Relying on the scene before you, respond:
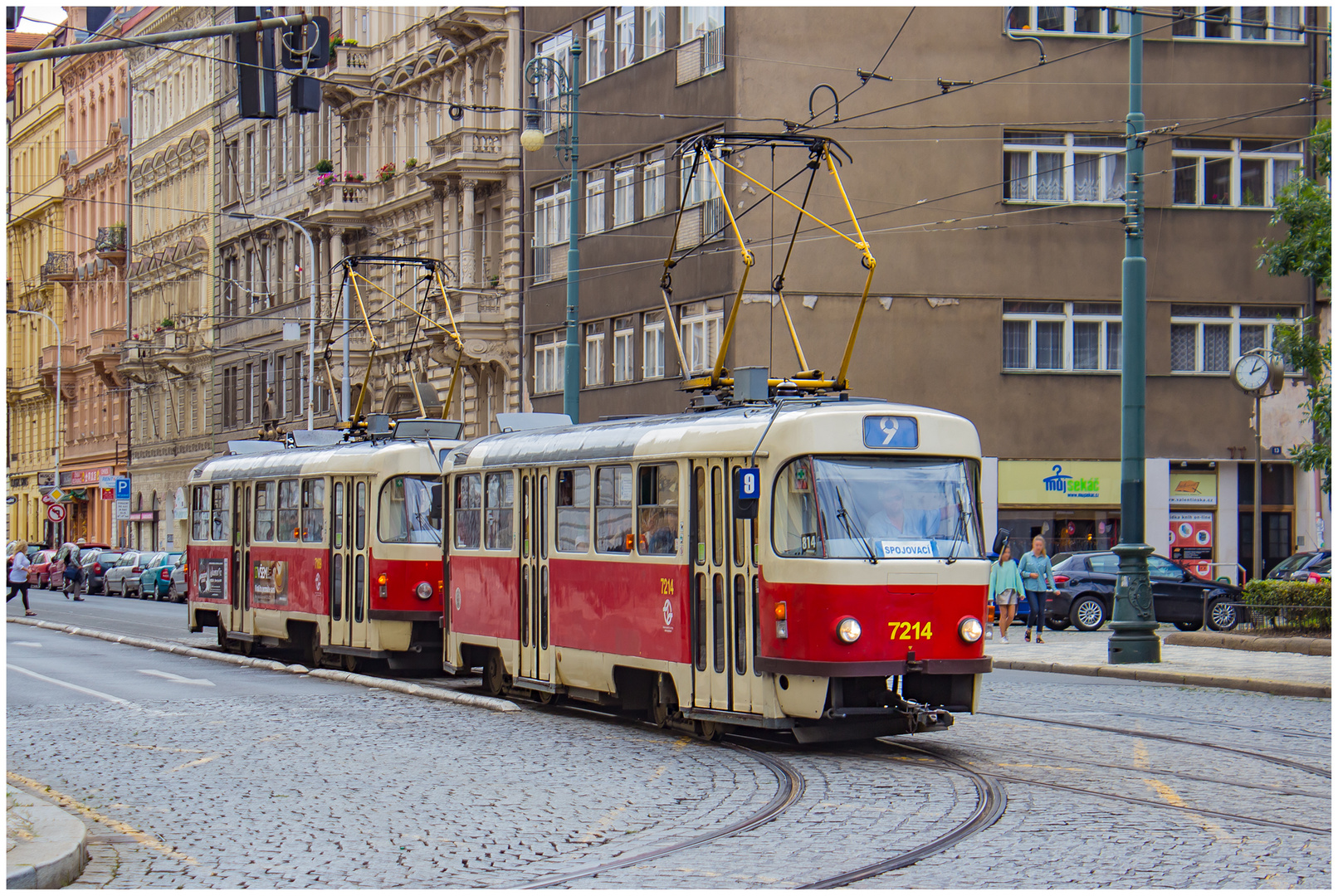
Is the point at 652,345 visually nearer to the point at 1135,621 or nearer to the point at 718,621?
the point at 1135,621

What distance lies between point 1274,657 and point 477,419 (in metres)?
27.8

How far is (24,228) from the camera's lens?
92188 millimetres

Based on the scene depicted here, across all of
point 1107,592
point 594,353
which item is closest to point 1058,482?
point 1107,592

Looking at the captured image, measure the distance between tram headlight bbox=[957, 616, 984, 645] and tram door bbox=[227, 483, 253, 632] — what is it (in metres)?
13.5

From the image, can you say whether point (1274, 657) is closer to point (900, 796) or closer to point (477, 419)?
point (900, 796)

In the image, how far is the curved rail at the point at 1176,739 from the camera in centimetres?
1231

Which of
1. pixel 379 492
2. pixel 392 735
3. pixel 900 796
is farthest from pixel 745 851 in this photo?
pixel 379 492

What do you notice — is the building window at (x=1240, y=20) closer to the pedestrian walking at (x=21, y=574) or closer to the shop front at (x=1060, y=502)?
the shop front at (x=1060, y=502)

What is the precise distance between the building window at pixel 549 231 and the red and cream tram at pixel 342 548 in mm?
18313

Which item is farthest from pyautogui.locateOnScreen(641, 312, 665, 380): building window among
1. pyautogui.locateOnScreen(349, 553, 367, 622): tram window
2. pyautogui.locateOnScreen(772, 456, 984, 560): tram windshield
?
pyautogui.locateOnScreen(772, 456, 984, 560): tram windshield

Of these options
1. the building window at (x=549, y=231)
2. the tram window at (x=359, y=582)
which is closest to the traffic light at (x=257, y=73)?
the tram window at (x=359, y=582)

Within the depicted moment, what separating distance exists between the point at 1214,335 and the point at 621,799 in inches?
1199

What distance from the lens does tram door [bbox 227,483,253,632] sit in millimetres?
24281

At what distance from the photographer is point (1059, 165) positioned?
1481 inches
